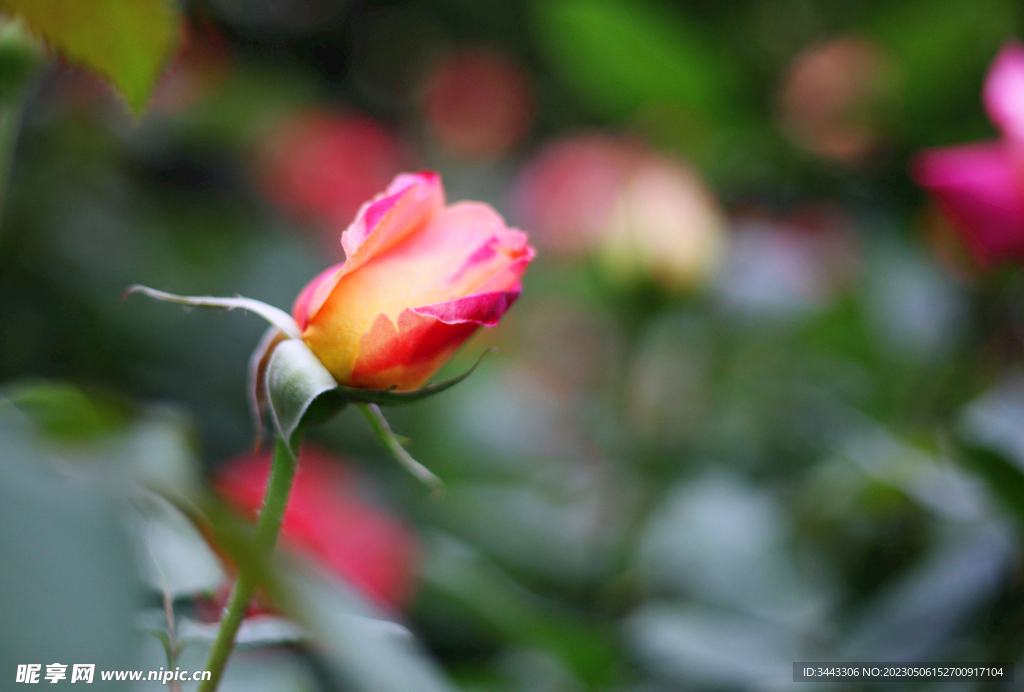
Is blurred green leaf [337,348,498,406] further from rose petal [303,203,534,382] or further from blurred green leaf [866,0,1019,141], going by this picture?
blurred green leaf [866,0,1019,141]

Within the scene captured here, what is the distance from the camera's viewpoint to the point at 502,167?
5.94ft

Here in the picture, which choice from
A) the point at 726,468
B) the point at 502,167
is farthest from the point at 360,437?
the point at 502,167

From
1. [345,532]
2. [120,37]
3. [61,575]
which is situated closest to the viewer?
[61,575]

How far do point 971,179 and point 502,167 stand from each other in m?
1.32

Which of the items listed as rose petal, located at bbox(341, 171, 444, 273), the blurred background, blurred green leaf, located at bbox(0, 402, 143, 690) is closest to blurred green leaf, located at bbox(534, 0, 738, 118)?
the blurred background

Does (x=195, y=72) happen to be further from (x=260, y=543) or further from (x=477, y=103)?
(x=260, y=543)

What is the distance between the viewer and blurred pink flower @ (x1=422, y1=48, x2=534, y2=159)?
177cm

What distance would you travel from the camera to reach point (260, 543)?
10.3 inches

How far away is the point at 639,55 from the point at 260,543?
0.85 metres

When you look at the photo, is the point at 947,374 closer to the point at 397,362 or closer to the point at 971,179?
the point at 971,179

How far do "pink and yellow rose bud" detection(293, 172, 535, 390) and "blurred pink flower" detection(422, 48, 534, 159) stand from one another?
1.45 metres

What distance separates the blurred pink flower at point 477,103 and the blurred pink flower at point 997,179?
1.24 metres

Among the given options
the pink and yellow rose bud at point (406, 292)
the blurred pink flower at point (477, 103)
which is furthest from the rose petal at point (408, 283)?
the blurred pink flower at point (477, 103)

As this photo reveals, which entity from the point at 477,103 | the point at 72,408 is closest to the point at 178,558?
the point at 72,408
